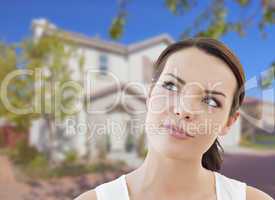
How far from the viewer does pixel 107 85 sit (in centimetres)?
405

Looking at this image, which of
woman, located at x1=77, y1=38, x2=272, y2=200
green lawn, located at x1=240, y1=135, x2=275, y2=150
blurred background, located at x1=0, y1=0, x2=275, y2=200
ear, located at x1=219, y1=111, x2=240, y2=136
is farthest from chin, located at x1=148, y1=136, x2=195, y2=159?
blurred background, located at x1=0, y1=0, x2=275, y2=200

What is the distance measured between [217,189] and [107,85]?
339cm

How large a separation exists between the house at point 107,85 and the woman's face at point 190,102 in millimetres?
2780

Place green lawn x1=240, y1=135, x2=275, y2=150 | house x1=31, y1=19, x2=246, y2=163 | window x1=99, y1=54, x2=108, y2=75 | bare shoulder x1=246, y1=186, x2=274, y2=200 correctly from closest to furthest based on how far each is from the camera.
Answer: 1. bare shoulder x1=246, y1=186, x2=274, y2=200
2. green lawn x1=240, y1=135, x2=275, y2=150
3. house x1=31, y1=19, x2=246, y2=163
4. window x1=99, y1=54, x2=108, y2=75

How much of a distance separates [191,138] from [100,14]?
135 inches

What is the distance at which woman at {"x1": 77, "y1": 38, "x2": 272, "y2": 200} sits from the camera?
63cm

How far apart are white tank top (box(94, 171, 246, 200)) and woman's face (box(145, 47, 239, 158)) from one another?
101 millimetres

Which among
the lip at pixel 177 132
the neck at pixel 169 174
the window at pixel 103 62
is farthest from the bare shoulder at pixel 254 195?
the window at pixel 103 62

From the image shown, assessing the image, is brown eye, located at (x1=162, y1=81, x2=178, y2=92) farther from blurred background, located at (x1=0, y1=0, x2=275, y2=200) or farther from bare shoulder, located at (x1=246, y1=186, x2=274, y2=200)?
blurred background, located at (x1=0, y1=0, x2=275, y2=200)

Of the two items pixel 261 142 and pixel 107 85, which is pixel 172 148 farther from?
pixel 107 85

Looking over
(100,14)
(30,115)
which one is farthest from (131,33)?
(30,115)

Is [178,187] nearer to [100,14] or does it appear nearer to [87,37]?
[100,14]

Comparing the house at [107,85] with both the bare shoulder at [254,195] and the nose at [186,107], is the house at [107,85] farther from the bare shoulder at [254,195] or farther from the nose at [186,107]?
the nose at [186,107]

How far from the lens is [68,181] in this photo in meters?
3.90
